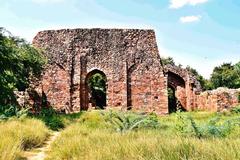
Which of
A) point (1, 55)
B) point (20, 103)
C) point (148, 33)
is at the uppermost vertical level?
point (148, 33)

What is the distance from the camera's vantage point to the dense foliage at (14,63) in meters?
17.2

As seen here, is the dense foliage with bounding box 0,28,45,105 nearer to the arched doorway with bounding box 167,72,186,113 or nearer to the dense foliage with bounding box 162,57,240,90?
the arched doorway with bounding box 167,72,186,113

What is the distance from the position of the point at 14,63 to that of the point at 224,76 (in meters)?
27.4

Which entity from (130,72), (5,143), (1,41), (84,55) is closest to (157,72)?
(130,72)

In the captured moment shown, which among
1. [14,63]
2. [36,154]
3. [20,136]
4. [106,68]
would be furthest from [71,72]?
[36,154]

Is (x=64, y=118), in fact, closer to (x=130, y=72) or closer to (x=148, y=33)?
(x=130, y=72)

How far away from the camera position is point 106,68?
23.3 m

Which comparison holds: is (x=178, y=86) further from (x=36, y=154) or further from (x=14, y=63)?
Answer: (x=36, y=154)

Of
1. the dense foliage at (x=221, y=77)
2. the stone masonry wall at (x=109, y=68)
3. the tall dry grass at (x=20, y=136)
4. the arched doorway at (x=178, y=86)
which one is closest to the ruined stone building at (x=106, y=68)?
the stone masonry wall at (x=109, y=68)

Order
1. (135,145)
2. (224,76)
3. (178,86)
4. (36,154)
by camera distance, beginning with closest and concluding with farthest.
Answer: (135,145) → (36,154) → (178,86) → (224,76)

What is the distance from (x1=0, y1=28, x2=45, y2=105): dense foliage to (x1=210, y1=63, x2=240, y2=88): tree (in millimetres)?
24390

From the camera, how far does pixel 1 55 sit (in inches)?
659

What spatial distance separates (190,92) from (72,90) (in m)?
6.77

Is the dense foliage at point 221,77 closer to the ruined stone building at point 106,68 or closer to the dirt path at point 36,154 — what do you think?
the ruined stone building at point 106,68
